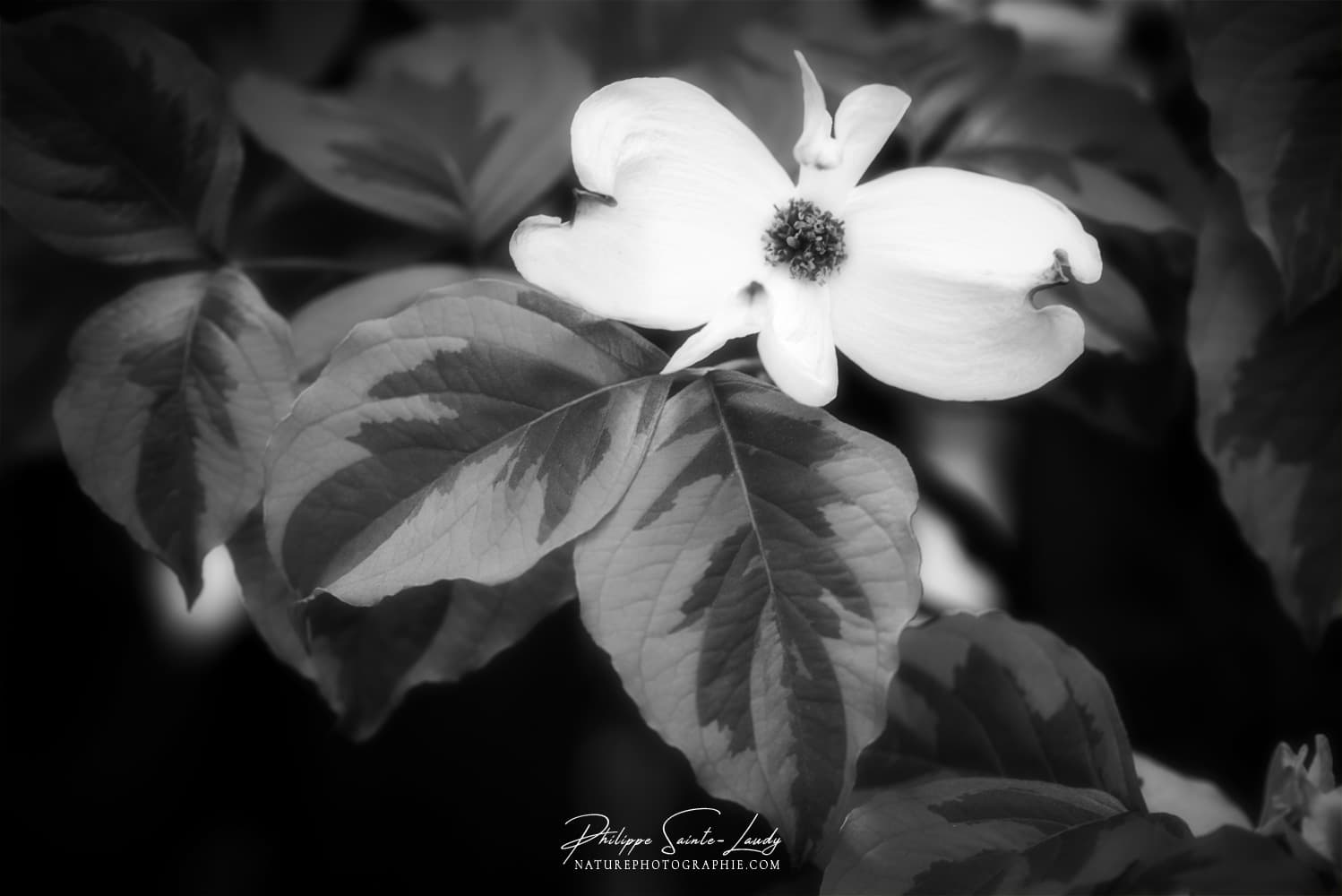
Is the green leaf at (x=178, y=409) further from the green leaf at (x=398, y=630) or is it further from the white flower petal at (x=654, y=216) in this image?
the white flower petal at (x=654, y=216)

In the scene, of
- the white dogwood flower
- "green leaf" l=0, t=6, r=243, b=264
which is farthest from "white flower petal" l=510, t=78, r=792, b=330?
"green leaf" l=0, t=6, r=243, b=264

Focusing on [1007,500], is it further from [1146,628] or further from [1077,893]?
[1077,893]

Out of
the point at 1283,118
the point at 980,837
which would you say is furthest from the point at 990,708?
the point at 1283,118

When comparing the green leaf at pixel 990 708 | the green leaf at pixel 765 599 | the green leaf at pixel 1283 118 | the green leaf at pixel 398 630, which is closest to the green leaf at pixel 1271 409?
the green leaf at pixel 1283 118

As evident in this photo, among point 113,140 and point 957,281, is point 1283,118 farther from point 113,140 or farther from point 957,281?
point 113,140

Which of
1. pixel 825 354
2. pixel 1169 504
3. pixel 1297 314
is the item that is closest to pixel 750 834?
pixel 825 354

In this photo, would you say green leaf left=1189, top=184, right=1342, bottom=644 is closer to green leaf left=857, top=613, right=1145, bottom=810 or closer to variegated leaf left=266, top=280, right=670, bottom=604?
green leaf left=857, top=613, right=1145, bottom=810
